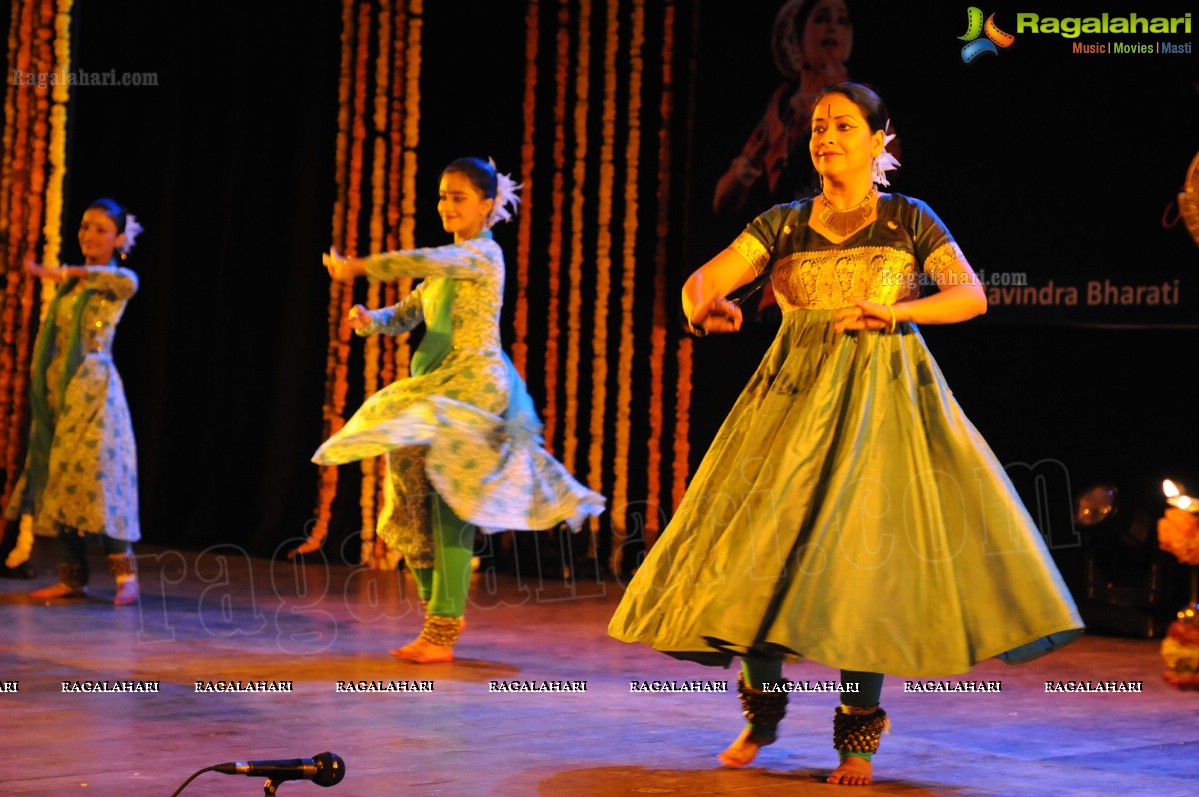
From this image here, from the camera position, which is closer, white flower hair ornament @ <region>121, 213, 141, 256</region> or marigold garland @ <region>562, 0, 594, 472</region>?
white flower hair ornament @ <region>121, 213, 141, 256</region>

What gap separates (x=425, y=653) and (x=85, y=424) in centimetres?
179

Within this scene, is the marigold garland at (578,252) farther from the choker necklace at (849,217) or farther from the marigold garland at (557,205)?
the choker necklace at (849,217)

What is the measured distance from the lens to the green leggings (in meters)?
4.41

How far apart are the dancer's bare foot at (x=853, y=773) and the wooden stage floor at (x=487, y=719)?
38 mm

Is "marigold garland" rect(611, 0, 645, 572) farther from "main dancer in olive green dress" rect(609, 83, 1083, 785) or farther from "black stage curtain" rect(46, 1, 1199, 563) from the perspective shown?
"main dancer in olive green dress" rect(609, 83, 1083, 785)

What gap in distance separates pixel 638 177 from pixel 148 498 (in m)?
3.09

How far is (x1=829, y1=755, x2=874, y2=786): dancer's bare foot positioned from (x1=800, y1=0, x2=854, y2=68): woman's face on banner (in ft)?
11.6

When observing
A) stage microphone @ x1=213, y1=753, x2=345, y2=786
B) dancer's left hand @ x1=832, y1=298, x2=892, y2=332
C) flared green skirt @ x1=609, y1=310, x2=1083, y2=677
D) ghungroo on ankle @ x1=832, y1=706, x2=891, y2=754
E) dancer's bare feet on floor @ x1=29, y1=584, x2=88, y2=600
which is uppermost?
dancer's left hand @ x1=832, y1=298, x2=892, y2=332

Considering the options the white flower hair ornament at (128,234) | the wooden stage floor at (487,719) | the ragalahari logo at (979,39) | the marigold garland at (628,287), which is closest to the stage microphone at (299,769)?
the wooden stage floor at (487,719)

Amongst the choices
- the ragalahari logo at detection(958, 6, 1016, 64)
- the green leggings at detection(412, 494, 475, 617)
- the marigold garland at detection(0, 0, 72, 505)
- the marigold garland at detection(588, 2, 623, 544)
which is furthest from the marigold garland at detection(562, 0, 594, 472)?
the green leggings at detection(412, 494, 475, 617)

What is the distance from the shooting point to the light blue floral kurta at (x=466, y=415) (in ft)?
14.0

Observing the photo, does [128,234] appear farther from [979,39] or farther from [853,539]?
[853,539]

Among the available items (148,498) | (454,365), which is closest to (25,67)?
(148,498)

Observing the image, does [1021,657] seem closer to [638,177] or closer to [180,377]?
[638,177]
